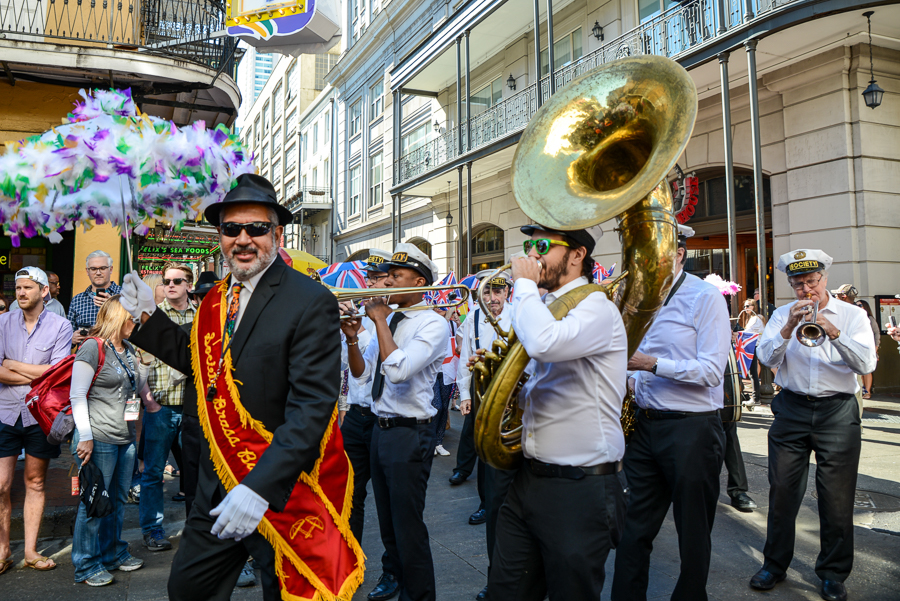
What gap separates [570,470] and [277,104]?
4673 centimetres

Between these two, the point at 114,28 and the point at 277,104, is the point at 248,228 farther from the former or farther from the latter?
the point at 277,104

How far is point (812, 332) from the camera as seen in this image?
384cm

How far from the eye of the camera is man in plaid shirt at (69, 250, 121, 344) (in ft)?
14.2

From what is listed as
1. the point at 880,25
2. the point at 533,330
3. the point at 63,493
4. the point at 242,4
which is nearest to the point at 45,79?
the point at 242,4

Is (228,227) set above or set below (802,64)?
below

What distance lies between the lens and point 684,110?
2541 millimetres

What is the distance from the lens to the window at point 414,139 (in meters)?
23.0

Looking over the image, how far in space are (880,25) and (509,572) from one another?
11.2 meters

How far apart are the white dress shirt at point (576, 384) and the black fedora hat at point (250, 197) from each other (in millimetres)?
1092

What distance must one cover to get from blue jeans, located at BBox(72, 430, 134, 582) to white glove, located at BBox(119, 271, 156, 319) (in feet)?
6.22

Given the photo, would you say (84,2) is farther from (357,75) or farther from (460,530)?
(357,75)

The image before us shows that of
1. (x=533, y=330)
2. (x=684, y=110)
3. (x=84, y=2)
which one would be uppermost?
(x=84, y=2)

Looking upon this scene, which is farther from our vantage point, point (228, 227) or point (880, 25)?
point (880, 25)

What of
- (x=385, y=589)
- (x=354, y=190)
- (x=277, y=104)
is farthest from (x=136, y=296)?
(x=277, y=104)
